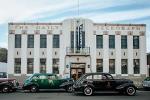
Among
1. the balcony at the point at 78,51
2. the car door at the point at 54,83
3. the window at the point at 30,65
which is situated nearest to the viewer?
the car door at the point at 54,83

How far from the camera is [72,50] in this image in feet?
122

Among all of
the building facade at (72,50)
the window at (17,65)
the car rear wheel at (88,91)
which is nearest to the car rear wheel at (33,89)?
the car rear wheel at (88,91)

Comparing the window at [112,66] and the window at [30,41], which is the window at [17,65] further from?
the window at [112,66]

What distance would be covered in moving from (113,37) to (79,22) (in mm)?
4744

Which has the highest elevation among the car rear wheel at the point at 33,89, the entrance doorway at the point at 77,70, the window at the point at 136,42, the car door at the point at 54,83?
the window at the point at 136,42

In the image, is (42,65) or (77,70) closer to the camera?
(77,70)

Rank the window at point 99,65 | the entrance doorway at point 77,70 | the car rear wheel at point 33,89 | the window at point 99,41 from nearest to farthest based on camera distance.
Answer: the car rear wheel at point 33,89 → the entrance doorway at point 77,70 → the window at point 99,65 → the window at point 99,41

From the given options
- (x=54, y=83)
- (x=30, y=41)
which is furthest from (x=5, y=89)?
(x=30, y=41)

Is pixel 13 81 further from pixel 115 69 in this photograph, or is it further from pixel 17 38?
pixel 115 69

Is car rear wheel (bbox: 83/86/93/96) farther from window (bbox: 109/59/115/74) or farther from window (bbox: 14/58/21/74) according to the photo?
window (bbox: 14/58/21/74)

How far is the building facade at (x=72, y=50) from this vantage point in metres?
37.3

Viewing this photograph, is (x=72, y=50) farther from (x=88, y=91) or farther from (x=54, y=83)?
(x=88, y=91)

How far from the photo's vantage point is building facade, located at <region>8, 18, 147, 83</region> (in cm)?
3728

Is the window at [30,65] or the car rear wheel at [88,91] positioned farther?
the window at [30,65]
